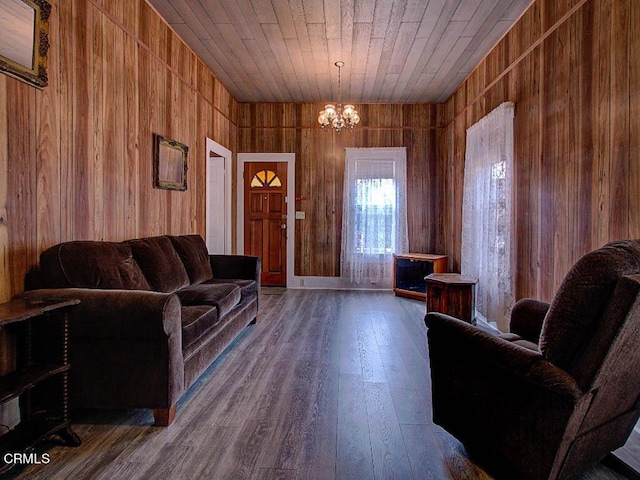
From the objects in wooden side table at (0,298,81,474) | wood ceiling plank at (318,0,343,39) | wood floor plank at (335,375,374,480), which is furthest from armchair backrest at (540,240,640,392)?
wood ceiling plank at (318,0,343,39)

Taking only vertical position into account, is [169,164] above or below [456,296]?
above

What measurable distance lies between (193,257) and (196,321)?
139 cm

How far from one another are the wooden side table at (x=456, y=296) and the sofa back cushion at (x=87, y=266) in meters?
3.06

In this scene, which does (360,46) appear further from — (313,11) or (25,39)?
(25,39)

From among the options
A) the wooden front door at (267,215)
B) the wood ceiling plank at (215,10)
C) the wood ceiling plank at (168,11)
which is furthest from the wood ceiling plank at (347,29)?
the wooden front door at (267,215)

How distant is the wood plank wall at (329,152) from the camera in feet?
20.0

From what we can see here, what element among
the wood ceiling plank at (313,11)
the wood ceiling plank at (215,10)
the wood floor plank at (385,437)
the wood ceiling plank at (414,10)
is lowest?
the wood floor plank at (385,437)

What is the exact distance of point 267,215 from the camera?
6383 mm

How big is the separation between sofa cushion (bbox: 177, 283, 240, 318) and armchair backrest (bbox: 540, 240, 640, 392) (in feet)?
7.18

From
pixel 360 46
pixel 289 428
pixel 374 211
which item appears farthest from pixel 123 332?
pixel 374 211

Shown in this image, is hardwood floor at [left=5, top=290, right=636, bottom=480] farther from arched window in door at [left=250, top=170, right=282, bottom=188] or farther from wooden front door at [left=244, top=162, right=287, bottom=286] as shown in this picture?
arched window in door at [left=250, top=170, right=282, bottom=188]

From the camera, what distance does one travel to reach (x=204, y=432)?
1985 millimetres

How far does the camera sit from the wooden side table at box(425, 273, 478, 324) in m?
4.07

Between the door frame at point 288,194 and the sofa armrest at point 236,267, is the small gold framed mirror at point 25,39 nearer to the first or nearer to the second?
the sofa armrest at point 236,267
